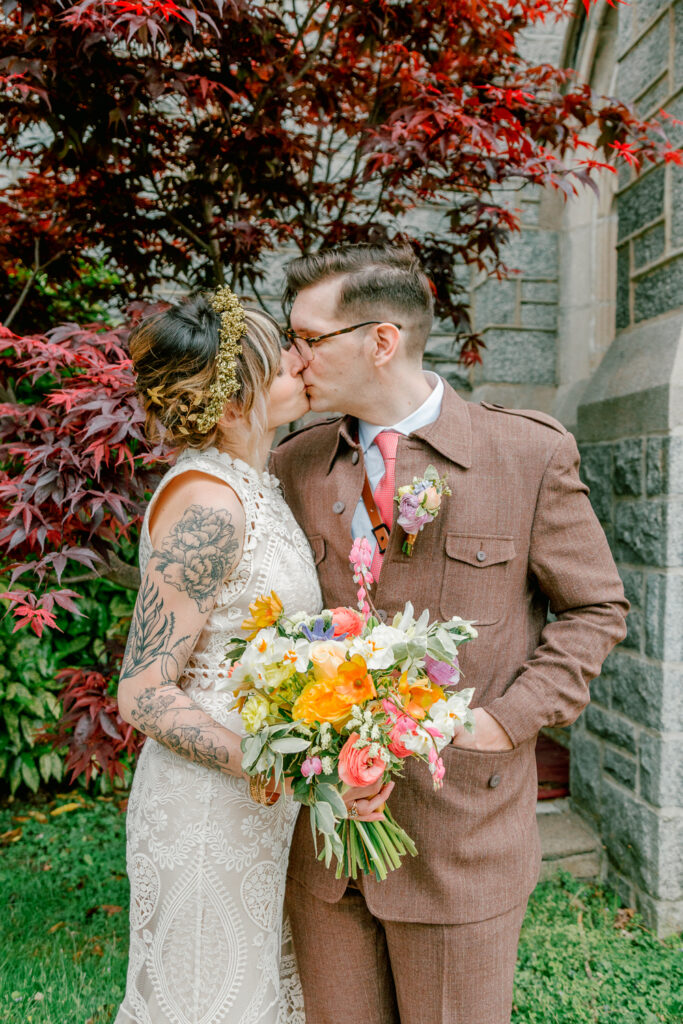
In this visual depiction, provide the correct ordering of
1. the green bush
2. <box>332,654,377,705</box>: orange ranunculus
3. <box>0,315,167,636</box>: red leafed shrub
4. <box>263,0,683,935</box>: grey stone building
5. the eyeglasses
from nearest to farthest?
<box>332,654,377,705</box>: orange ranunculus → the eyeglasses → <box>0,315,167,636</box>: red leafed shrub → <box>263,0,683,935</box>: grey stone building → the green bush

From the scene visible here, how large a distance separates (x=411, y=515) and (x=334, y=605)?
0.39 m

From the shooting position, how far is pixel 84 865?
13.1 ft

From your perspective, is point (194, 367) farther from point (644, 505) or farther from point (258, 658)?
point (644, 505)

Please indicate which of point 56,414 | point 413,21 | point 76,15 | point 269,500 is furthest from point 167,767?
point 413,21

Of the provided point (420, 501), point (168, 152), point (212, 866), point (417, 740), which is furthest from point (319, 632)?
point (168, 152)

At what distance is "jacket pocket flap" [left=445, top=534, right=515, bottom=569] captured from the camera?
6.60 feet

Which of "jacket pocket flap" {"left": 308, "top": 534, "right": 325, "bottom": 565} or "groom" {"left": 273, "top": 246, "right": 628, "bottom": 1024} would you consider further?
"jacket pocket flap" {"left": 308, "top": 534, "right": 325, "bottom": 565}

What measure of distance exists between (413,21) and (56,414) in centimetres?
220

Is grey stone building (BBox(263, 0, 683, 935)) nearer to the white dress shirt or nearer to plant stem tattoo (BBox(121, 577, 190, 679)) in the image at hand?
the white dress shirt

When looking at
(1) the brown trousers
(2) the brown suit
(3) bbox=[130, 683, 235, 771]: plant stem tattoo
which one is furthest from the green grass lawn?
(3) bbox=[130, 683, 235, 771]: plant stem tattoo

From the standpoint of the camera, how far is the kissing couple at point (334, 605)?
1.87 metres

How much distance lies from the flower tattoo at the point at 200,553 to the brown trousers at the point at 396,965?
97cm

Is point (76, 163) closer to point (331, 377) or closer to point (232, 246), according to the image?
point (232, 246)

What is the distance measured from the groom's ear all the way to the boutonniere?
1.29ft
